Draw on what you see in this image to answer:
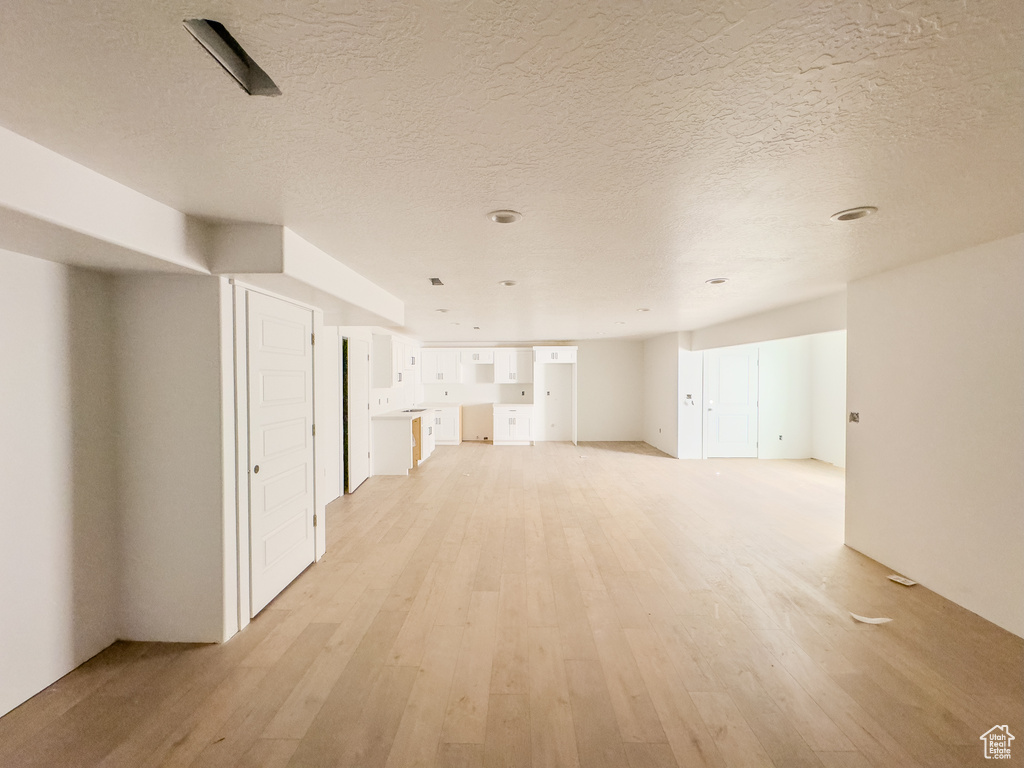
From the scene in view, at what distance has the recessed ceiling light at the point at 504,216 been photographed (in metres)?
2.03

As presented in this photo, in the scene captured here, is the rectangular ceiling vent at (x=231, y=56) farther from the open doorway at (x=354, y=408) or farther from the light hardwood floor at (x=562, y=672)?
the open doorway at (x=354, y=408)

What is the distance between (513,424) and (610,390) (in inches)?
91.8

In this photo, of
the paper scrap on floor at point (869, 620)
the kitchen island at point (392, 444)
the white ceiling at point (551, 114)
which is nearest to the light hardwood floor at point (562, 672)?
Answer: the paper scrap on floor at point (869, 620)

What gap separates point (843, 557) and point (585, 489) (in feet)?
8.97

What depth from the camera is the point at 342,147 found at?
144 cm

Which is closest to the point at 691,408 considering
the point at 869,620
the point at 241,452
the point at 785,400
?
the point at 785,400

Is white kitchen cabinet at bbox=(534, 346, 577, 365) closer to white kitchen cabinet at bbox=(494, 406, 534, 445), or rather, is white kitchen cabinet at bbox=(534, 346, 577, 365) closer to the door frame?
white kitchen cabinet at bbox=(494, 406, 534, 445)

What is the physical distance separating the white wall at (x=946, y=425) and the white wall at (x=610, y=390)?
226 inches

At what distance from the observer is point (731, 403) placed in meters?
7.45

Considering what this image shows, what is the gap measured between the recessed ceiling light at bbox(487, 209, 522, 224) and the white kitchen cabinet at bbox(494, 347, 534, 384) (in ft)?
22.9

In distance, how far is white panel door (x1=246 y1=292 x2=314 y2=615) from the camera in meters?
2.57

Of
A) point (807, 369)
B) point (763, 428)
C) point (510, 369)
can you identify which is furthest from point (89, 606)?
point (807, 369)

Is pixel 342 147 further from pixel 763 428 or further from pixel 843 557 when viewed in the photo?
pixel 763 428

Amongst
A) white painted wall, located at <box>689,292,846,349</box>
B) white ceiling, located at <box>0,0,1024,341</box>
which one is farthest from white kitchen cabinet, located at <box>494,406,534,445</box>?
white ceiling, located at <box>0,0,1024,341</box>
